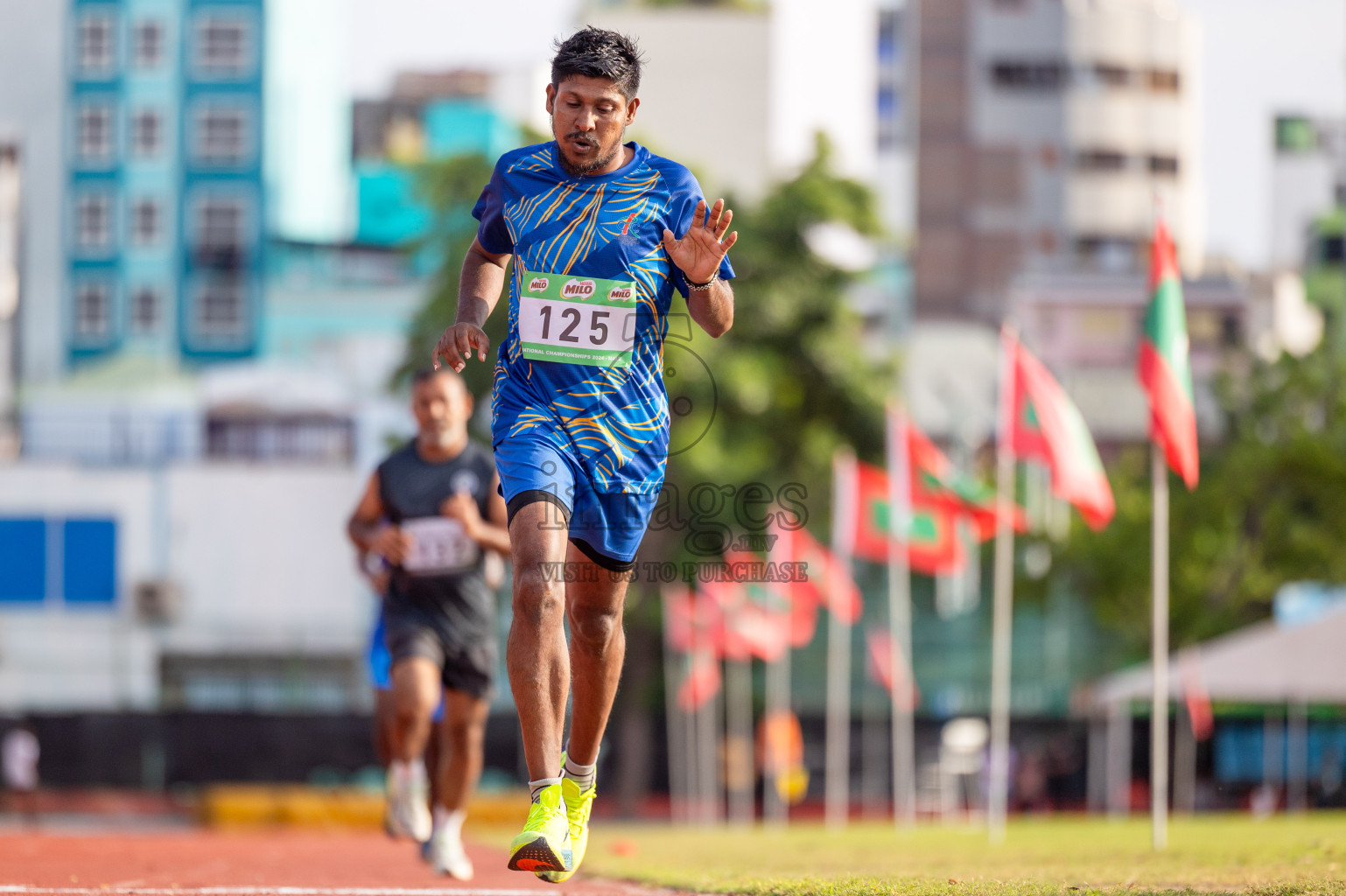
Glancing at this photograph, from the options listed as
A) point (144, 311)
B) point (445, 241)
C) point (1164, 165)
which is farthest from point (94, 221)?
point (1164, 165)

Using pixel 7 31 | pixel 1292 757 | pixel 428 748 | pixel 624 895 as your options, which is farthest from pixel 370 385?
pixel 624 895

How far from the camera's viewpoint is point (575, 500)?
6.46 m

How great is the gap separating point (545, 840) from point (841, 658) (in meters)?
34.6

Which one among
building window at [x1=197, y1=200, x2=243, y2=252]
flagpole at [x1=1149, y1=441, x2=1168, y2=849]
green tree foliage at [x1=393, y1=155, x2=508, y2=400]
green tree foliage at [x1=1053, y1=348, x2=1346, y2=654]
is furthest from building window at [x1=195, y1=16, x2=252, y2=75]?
flagpole at [x1=1149, y1=441, x2=1168, y2=849]

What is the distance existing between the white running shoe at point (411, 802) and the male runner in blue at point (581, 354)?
4.09m

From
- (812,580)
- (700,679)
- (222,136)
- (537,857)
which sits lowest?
(700,679)

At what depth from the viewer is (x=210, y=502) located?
168 feet

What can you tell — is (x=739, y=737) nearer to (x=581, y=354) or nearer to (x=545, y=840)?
(x=581, y=354)

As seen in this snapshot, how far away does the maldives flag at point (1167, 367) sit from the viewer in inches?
553

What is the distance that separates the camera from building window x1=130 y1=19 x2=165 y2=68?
207 feet

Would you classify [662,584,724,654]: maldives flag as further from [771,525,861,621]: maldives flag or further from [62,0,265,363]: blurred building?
[62,0,265,363]: blurred building

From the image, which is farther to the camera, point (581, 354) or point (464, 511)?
point (464, 511)

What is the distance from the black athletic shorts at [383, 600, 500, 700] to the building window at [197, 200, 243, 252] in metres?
54.7

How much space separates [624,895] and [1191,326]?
63.1 meters
